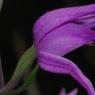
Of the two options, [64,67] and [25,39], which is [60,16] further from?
[25,39]

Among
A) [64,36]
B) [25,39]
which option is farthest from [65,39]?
[25,39]

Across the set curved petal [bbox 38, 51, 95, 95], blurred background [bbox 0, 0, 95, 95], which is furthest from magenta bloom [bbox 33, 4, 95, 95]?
blurred background [bbox 0, 0, 95, 95]

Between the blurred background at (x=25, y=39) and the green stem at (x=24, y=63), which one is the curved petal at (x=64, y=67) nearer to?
the green stem at (x=24, y=63)

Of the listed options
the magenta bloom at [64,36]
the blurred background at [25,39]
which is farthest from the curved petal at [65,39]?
the blurred background at [25,39]

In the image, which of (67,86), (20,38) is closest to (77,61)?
(67,86)

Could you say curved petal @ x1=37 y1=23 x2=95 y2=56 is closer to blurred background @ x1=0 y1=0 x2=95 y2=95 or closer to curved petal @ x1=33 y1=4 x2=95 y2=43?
curved petal @ x1=33 y1=4 x2=95 y2=43

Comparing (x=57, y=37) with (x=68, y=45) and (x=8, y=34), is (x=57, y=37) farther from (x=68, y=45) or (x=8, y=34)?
(x=8, y=34)

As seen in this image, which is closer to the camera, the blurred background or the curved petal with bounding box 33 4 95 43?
the curved petal with bounding box 33 4 95 43
